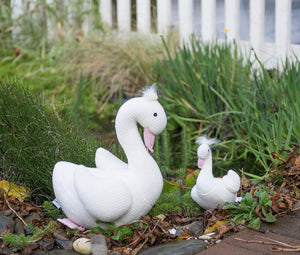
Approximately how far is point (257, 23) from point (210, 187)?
3017mm

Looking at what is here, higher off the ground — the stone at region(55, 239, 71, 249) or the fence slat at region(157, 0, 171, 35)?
the fence slat at region(157, 0, 171, 35)

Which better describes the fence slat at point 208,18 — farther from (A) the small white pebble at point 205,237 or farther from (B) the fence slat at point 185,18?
(A) the small white pebble at point 205,237

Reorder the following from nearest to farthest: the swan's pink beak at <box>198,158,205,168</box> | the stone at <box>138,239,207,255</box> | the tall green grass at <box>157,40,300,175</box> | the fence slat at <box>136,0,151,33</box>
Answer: the stone at <box>138,239,207,255</box>, the swan's pink beak at <box>198,158,205,168</box>, the tall green grass at <box>157,40,300,175</box>, the fence slat at <box>136,0,151,33</box>

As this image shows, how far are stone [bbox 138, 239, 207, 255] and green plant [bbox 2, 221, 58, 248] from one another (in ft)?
1.38

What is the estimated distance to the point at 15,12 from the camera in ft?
25.2

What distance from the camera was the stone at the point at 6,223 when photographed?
2.49m

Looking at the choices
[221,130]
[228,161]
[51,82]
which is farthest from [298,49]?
[51,82]

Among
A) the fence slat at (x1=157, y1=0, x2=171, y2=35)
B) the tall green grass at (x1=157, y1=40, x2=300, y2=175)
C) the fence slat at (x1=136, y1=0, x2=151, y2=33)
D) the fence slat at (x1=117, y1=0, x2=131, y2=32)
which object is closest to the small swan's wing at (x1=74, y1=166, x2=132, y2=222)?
the tall green grass at (x1=157, y1=40, x2=300, y2=175)

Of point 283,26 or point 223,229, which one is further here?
point 283,26

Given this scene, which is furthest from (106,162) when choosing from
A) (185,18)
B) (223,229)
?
(185,18)

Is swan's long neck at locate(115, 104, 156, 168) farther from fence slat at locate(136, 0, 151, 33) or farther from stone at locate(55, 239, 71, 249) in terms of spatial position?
fence slat at locate(136, 0, 151, 33)

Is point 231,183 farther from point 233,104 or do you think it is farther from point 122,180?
point 233,104

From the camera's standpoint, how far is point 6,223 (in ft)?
8.26

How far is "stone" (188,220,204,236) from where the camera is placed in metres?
2.51
